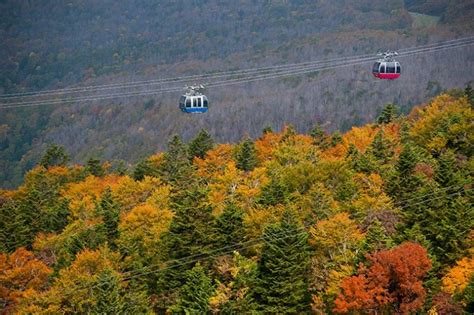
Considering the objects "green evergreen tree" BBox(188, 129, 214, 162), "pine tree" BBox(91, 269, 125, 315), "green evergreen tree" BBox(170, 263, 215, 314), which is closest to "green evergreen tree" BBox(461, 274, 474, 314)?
"green evergreen tree" BBox(170, 263, 215, 314)

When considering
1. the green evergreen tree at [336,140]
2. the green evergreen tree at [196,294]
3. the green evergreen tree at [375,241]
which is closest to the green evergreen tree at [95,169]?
the green evergreen tree at [336,140]

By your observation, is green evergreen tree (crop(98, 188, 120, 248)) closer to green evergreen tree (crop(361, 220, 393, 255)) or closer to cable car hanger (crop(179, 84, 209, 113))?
cable car hanger (crop(179, 84, 209, 113))

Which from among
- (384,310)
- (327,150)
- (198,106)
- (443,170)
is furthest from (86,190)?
(384,310)

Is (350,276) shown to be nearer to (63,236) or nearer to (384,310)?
(384,310)

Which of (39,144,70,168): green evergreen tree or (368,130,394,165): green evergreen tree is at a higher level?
(368,130,394,165): green evergreen tree

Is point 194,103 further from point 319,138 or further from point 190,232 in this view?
point 319,138

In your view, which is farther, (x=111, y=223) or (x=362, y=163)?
(x=362, y=163)

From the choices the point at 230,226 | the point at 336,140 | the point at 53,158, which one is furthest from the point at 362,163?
the point at 53,158
